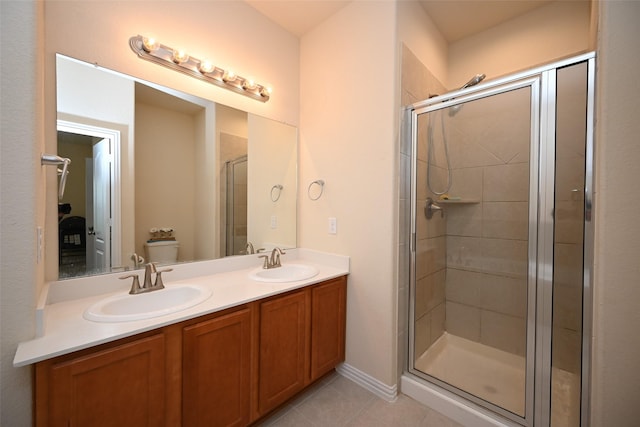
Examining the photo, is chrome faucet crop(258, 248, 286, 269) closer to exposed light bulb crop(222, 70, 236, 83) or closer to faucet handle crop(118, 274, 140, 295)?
faucet handle crop(118, 274, 140, 295)

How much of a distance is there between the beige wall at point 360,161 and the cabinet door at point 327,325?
81 mm

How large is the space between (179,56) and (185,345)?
1629mm

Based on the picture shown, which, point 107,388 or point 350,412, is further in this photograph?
point 350,412

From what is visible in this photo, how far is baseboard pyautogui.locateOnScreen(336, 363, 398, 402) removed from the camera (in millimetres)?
1687

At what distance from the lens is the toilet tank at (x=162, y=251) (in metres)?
1.51

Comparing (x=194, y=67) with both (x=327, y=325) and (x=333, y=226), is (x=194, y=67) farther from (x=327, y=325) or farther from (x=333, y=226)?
(x=327, y=325)

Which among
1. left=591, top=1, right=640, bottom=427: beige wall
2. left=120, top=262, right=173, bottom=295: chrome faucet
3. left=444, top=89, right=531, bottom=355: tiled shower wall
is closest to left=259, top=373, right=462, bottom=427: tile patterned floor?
left=444, top=89, right=531, bottom=355: tiled shower wall

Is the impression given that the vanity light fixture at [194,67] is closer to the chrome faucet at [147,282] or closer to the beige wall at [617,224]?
the chrome faucet at [147,282]

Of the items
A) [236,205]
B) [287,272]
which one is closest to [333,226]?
[287,272]

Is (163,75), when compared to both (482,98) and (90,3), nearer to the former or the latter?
(90,3)

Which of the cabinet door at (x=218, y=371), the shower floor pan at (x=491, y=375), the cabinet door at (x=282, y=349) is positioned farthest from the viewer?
the cabinet door at (x=282, y=349)

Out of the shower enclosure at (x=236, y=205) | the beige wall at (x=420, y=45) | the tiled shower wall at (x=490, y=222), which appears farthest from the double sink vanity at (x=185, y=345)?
the beige wall at (x=420, y=45)

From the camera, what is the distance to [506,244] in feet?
5.58

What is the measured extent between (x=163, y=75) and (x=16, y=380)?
157cm
